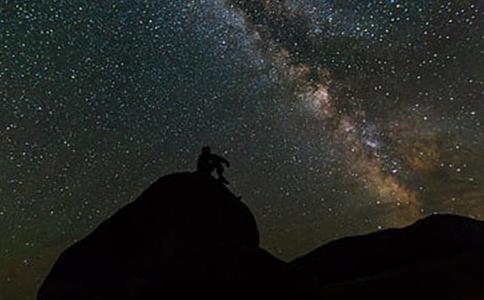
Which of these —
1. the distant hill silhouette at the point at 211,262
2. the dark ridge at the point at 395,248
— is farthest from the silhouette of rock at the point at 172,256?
the dark ridge at the point at 395,248

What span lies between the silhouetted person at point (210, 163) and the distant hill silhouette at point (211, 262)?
0.45 m

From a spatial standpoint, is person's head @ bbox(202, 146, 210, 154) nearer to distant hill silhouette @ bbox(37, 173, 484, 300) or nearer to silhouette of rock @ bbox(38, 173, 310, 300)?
distant hill silhouette @ bbox(37, 173, 484, 300)

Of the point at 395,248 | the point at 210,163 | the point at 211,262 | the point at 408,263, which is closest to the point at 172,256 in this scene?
the point at 211,262

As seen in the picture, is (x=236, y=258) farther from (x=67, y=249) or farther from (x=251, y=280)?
(x=67, y=249)

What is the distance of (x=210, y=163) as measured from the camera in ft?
40.9

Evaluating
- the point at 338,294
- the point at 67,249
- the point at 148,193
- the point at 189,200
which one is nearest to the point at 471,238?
the point at 338,294

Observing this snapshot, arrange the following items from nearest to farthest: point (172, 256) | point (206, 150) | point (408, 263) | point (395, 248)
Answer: point (172, 256) → point (408, 263) → point (395, 248) → point (206, 150)

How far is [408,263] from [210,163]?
479 cm

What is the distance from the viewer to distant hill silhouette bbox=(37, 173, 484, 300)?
981cm

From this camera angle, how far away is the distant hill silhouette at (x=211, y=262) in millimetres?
9812

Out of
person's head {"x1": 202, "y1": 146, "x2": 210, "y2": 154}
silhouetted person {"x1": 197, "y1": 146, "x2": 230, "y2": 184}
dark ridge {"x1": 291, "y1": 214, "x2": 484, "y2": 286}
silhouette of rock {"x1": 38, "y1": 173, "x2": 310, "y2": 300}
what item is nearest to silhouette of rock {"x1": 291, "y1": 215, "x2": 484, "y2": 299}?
dark ridge {"x1": 291, "y1": 214, "x2": 484, "y2": 286}

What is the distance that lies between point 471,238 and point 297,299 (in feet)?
14.9

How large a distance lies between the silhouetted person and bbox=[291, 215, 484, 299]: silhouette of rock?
2.79 meters

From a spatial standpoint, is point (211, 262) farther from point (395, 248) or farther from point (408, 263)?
point (395, 248)
